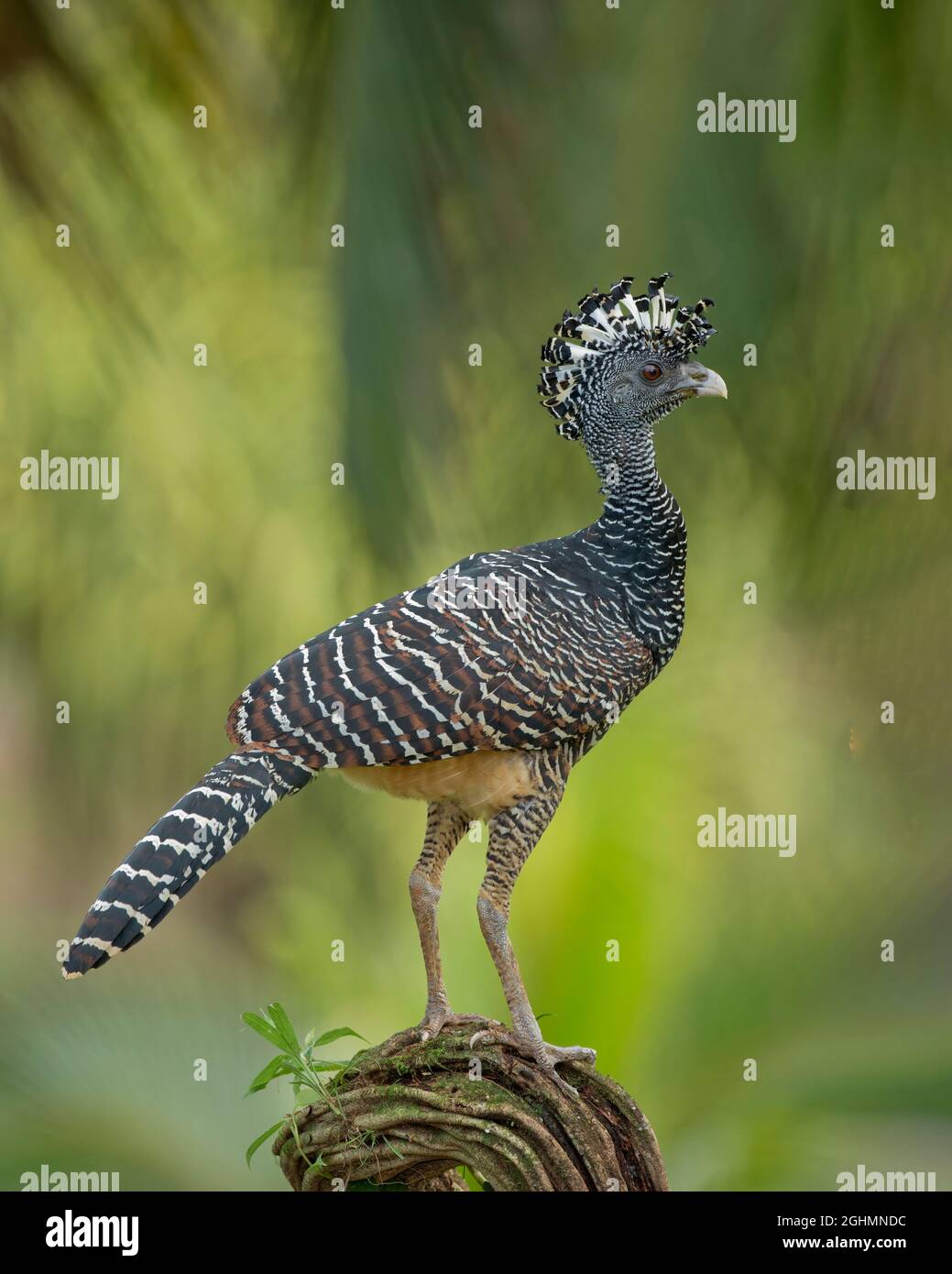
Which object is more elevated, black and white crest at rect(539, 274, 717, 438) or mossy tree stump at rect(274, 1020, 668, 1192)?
black and white crest at rect(539, 274, 717, 438)

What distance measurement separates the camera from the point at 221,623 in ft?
16.8

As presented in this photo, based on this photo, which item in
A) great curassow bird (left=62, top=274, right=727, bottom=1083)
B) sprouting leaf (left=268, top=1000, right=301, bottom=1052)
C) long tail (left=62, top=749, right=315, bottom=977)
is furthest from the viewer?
sprouting leaf (left=268, top=1000, right=301, bottom=1052)

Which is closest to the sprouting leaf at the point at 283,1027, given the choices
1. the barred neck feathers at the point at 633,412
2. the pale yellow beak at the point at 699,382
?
the barred neck feathers at the point at 633,412

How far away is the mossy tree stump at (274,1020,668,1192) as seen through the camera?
340 centimetres

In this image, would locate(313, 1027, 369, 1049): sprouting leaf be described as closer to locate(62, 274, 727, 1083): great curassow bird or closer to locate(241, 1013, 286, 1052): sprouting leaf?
locate(241, 1013, 286, 1052): sprouting leaf

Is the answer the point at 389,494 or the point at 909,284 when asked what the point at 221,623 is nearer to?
the point at 389,494

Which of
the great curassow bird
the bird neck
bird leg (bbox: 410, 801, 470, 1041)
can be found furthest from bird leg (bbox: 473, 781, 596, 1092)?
the bird neck

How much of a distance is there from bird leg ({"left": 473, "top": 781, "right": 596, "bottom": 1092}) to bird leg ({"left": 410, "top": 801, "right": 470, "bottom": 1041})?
17 centimetres

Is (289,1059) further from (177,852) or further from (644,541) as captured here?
(644,541)

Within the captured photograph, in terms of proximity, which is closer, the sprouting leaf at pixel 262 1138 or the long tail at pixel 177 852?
the long tail at pixel 177 852

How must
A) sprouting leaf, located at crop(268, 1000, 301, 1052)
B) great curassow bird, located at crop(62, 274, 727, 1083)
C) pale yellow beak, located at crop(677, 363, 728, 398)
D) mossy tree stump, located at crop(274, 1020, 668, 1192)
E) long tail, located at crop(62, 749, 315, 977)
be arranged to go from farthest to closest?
pale yellow beak, located at crop(677, 363, 728, 398)
sprouting leaf, located at crop(268, 1000, 301, 1052)
mossy tree stump, located at crop(274, 1020, 668, 1192)
great curassow bird, located at crop(62, 274, 727, 1083)
long tail, located at crop(62, 749, 315, 977)

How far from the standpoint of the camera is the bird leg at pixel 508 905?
3529 mm

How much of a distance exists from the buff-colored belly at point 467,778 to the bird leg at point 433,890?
13cm

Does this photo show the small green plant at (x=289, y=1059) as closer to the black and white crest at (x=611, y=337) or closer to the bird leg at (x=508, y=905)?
the bird leg at (x=508, y=905)
